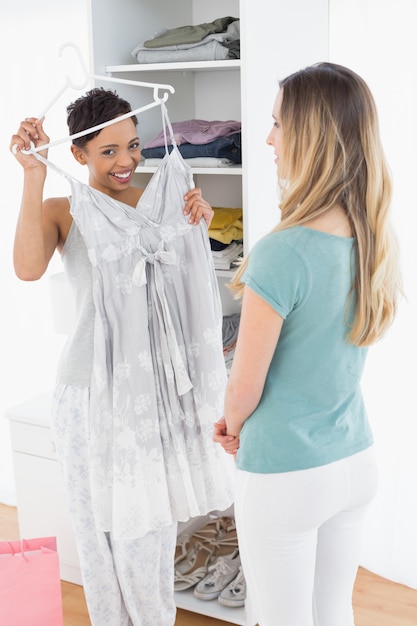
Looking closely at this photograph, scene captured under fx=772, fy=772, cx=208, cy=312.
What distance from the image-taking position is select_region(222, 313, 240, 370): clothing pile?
7.57ft

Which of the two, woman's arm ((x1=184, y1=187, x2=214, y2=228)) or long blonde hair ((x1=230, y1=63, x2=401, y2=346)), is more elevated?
long blonde hair ((x1=230, y1=63, x2=401, y2=346))

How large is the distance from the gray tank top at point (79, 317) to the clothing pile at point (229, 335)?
1.71 ft

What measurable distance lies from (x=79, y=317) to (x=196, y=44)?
81 cm

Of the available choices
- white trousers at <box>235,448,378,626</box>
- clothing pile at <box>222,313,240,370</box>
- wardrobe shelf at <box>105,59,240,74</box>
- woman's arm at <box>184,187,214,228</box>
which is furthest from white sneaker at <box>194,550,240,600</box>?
wardrobe shelf at <box>105,59,240,74</box>

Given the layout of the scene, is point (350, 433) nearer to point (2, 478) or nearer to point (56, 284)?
point (56, 284)

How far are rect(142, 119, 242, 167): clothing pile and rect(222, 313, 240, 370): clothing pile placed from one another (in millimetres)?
508

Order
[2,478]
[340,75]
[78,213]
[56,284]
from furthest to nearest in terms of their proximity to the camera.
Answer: [2,478] < [56,284] < [78,213] < [340,75]

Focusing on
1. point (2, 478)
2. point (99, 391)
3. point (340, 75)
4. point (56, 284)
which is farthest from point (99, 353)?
point (2, 478)

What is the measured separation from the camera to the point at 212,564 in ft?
8.14

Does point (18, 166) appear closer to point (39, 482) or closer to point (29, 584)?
point (39, 482)

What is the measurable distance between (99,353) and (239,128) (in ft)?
2.58

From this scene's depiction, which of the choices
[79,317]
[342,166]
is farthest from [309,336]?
[79,317]

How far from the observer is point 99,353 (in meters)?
1.83

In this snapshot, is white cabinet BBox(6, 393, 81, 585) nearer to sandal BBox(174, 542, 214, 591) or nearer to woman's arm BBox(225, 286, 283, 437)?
sandal BBox(174, 542, 214, 591)
